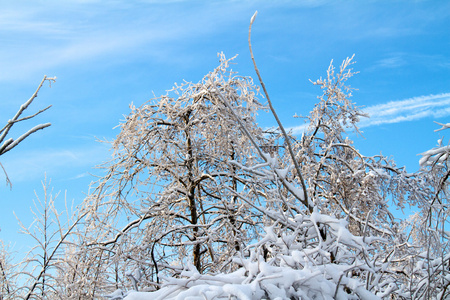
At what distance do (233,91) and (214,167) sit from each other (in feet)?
4.39

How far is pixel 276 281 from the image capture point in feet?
5.65

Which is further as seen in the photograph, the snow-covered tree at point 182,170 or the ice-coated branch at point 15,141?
the snow-covered tree at point 182,170

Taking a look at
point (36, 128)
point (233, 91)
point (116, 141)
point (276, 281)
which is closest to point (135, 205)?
point (116, 141)

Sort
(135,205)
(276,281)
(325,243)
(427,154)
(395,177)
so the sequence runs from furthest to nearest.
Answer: (395,177), (135,205), (427,154), (325,243), (276,281)

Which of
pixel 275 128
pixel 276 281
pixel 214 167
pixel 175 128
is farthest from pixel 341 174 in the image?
pixel 276 281

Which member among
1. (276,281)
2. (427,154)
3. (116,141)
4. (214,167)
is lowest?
(276,281)

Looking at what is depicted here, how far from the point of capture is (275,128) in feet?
A: 29.8

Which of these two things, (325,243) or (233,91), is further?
(233,91)

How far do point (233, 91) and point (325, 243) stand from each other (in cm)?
511

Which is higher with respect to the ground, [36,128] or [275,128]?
[275,128]

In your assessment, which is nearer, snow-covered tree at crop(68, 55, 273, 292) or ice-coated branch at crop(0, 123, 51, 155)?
ice-coated branch at crop(0, 123, 51, 155)

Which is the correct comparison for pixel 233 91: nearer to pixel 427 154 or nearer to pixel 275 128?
pixel 275 128

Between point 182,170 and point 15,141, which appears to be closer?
point 15,141

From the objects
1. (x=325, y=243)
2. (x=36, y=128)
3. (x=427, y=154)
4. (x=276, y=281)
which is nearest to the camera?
(x=276, y=281)
